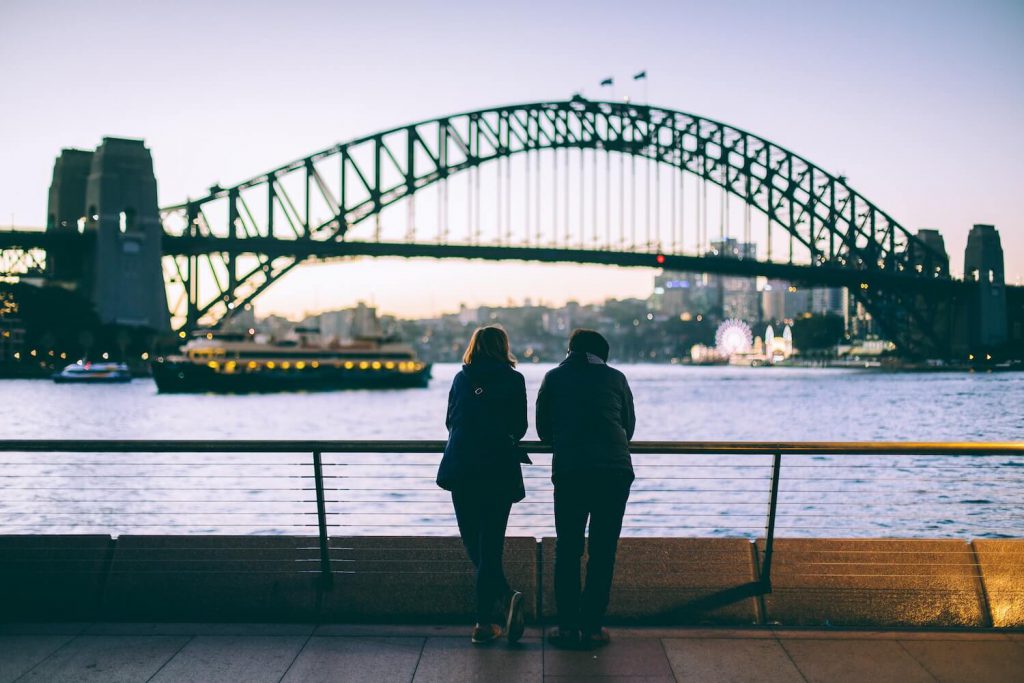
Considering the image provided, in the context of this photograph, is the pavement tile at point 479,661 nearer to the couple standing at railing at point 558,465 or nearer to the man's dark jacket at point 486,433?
the couple standing at railing at point 558,465

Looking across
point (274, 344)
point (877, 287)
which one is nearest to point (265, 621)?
point (274, 344)

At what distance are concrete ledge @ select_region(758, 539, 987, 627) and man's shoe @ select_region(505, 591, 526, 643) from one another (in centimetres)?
144

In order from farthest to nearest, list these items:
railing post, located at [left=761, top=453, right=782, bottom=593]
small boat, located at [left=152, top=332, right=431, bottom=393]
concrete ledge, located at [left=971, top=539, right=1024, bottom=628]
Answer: small boat, located at [left=152, top=332, right=431, bottom=393] → railing post, located at [left=761, top=453, right=782, bottom=593] → concrete ledge, located at [left=971, top=539, right=1024, bottom=628]

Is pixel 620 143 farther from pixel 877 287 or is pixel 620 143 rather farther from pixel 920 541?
pixel 920 541

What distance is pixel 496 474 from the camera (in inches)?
207

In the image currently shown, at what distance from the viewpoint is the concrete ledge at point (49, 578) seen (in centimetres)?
586

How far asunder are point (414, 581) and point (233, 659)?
3.78 feet

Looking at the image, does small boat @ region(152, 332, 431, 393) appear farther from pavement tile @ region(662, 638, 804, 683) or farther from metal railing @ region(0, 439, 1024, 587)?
pavement tile @ region(662, 638, 804, 683)

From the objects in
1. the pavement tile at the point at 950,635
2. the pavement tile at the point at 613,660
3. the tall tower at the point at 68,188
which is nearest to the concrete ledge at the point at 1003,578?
the pavement tile at the point at 950,635

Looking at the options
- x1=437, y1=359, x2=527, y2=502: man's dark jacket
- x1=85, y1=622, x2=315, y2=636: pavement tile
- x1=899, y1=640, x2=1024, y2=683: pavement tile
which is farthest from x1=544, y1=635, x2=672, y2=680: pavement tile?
x1=85, y1=622, x2=315, y2=636: pavement tile

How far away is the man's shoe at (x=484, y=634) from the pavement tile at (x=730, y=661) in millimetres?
855

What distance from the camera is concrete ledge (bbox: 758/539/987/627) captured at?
226 inches

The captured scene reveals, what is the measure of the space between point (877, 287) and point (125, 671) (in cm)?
8342

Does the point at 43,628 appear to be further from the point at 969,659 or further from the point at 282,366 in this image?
the point at 282,366
